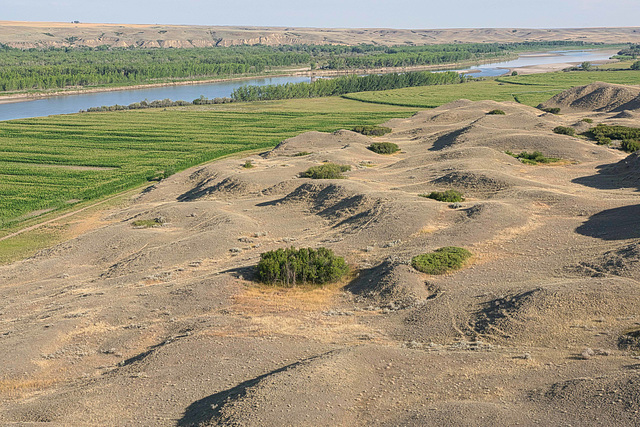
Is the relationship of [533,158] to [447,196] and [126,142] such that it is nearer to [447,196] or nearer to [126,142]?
[447,196]

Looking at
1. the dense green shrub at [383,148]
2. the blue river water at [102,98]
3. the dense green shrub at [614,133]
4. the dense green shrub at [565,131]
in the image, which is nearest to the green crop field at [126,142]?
the blue river water at [102,98]

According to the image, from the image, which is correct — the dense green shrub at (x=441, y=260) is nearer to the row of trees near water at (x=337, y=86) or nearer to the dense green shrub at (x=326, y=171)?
the dense green shrub at (x=326, y=171)

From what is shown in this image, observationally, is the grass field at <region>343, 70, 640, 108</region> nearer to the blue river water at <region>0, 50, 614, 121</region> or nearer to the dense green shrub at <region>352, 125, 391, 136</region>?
the dense green shrub at <region>352, 125, 391, 136</region>

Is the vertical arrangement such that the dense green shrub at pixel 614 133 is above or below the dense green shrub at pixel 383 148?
above

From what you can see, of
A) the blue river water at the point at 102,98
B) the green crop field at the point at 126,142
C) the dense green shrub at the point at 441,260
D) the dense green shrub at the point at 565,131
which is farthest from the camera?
the blue river water at the point at 102,98

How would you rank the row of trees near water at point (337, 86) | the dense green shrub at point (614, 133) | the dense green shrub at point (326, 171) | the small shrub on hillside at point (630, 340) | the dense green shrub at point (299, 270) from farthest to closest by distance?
the row of trees near water at point (337, 86)
the dense green shrub at point (614, 133)
the dense green shrub at point (326, 171)
the dense green shrub at point (299, 270)
the small shrub on hillside at point (630, 340)
